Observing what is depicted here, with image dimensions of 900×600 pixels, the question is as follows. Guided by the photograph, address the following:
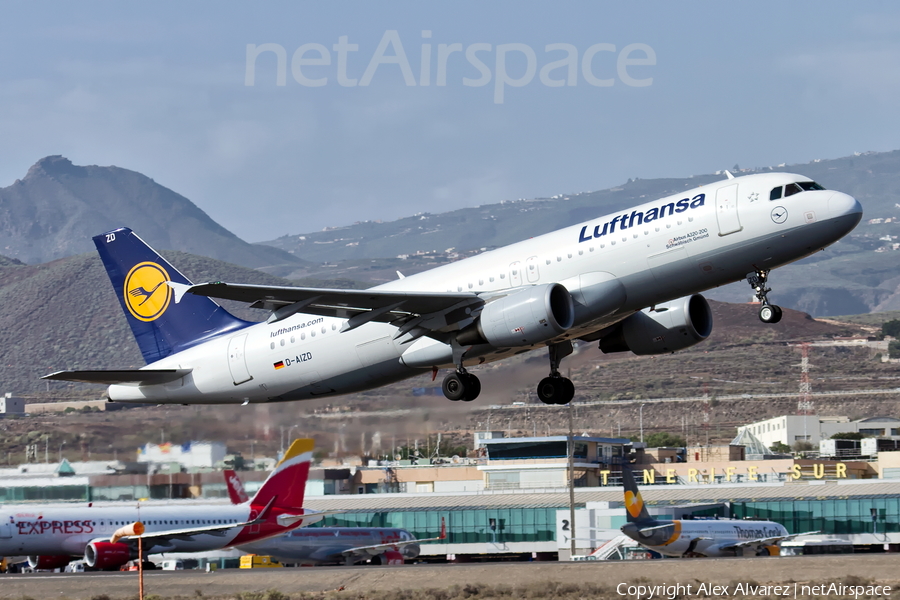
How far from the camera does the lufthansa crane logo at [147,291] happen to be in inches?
1909

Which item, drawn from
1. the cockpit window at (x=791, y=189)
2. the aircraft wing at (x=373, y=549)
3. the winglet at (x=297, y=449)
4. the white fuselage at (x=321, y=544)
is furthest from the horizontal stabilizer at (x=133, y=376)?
the aircraft wing at (x=373, y=549)

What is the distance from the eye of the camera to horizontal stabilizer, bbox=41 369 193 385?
1687 inches

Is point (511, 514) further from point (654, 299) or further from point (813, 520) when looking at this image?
point (654, 299)

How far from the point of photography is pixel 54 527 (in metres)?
63.6

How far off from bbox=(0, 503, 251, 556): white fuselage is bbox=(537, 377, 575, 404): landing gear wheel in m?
27.9

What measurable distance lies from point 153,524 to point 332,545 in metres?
10.4

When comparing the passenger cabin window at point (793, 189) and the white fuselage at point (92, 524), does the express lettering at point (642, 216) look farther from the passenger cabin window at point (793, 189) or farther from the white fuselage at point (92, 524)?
the white fuselage at point (92, 524)

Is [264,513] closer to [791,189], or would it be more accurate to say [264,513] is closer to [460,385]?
[460,385]

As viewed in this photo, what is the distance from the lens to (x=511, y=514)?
321 feet

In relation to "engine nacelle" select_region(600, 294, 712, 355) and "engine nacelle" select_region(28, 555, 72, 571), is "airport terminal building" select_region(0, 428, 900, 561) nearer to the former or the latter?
"engine nacelle" select_region(28, 555, 72, 571)

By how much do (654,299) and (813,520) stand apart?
65.7 metres

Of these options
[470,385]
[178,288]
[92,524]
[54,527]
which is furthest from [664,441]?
[470,385]

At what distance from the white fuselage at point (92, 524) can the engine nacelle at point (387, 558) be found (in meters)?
9.75

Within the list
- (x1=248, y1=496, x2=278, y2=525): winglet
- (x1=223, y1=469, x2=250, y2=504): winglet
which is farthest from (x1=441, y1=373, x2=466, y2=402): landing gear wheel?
(x1=223, y1=469, x2=250, y2=504): winglet
